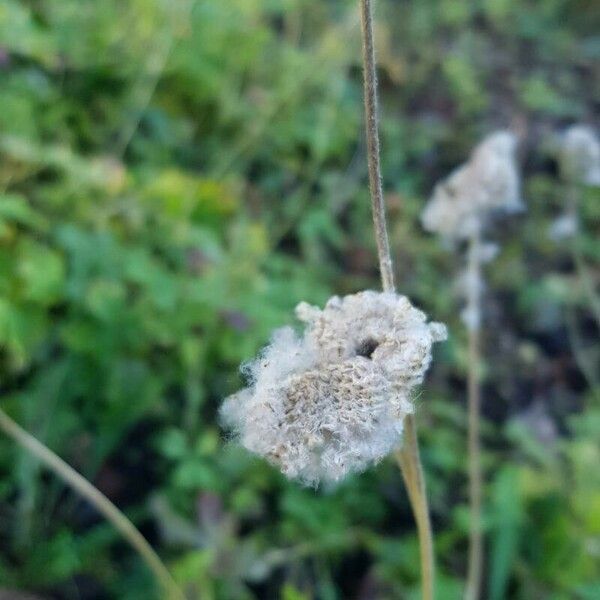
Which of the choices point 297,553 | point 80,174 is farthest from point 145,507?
point 80,174

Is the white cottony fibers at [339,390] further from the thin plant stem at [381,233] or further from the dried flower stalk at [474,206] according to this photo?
the dried flower stalk at [474,206]

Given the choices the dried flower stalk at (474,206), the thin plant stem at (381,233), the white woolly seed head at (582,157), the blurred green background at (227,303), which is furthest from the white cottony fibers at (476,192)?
the thin plant stem at (381,233)

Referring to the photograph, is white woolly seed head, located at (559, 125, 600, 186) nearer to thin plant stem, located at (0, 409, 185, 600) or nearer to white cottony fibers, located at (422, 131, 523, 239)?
white cottony fibers, located at (422, 131, 523, 239)

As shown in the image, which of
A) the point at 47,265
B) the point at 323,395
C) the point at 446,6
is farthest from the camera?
the point at 446,6

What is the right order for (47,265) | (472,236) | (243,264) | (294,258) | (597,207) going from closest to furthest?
1. (47,265)
2. (472,236)
3. (243,264)
4. (294,258)
5. (597,207)

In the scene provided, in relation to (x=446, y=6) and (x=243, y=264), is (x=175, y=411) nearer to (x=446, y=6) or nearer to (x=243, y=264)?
(x=243, y=264)

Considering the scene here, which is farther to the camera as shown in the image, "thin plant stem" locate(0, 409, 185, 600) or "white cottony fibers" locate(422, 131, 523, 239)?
"white cottony fibers" locate(422, 131, 523, 239)

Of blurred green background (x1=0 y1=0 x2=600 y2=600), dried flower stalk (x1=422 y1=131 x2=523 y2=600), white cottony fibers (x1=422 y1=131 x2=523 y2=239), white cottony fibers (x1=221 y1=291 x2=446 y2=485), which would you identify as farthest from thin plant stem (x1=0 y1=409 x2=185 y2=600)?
white cottony fibers (x1=422 y1=131 x2=523 y2=239)
